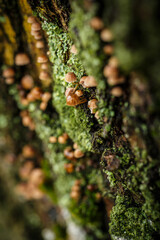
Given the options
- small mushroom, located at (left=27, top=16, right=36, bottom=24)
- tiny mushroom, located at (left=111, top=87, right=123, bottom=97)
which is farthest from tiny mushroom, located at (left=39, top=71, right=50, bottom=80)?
tiny mushroom, located at (left=111, top=87, right=123, bottom=97)

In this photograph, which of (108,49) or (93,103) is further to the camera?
(93,103)

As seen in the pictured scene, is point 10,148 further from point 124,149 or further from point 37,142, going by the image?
point 124,149

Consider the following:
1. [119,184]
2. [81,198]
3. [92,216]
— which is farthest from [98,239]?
[119,184]

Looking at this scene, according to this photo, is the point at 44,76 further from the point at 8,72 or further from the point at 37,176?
the point at 37,176

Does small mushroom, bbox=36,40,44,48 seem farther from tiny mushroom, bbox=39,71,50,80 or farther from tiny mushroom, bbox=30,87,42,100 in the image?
tiny mushroom, bbox=30,87,42,100

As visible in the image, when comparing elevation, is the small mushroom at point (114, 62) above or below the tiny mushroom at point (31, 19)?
below

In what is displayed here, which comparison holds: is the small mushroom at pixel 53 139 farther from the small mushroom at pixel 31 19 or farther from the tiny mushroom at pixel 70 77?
the small mushroom at pixel 31 19

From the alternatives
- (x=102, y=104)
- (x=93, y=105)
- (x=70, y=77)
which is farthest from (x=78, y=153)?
(x=70, y=77)

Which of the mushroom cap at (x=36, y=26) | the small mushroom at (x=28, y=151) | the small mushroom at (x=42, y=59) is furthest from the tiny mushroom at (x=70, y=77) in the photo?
the small mushroom at (x=28, y=151)
